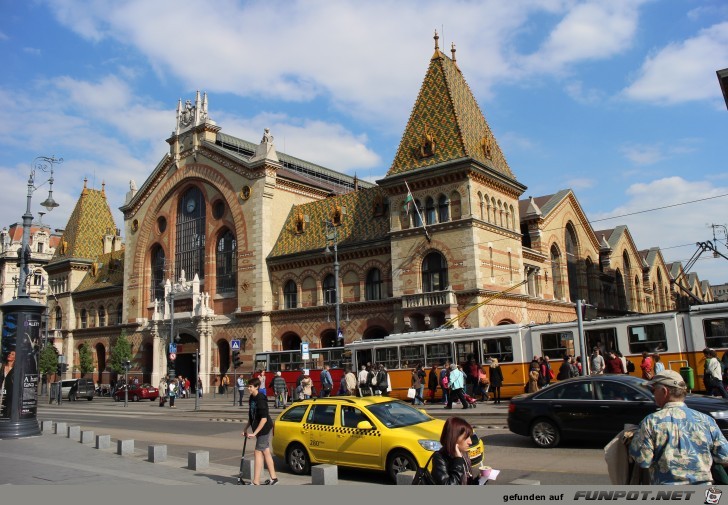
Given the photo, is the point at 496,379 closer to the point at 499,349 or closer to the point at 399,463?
the point at 499,349

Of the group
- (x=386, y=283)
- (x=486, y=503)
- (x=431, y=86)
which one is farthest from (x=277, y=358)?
(x=486, y=503)

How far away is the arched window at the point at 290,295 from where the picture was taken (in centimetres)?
4253

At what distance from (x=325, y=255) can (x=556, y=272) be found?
16747mm

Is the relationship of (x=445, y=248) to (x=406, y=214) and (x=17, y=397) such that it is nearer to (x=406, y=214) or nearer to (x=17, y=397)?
(x=406, y=214)

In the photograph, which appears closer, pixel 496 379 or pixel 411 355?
pixel 496 379

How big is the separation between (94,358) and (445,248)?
130 feet

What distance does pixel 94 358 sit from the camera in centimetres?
5825

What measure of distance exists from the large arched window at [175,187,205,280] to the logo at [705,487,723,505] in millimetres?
45831

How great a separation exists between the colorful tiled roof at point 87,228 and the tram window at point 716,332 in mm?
57210

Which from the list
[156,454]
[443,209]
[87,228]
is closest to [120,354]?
[87,228]

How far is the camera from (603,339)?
23.1 m

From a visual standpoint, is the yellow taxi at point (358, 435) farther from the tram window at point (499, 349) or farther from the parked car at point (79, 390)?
the parked car at point (79, 390)

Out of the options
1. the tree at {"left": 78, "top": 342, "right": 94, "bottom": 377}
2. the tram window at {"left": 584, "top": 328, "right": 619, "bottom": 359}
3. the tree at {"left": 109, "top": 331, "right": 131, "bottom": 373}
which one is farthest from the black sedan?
the tree at {"left": 78, "top": 342, "right": 94, "bottom": 377}

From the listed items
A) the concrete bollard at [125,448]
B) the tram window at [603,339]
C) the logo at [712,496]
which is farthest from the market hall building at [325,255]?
the logo at [712,496]
